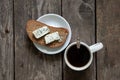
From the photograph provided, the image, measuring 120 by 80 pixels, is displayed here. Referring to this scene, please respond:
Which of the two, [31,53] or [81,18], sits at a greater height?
[81,18]

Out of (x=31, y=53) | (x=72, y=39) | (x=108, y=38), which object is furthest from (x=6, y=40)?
(x=108, y=38)

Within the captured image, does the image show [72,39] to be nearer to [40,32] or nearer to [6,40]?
[40,32]

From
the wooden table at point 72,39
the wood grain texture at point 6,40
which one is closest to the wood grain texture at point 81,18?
the wooden table at point 72,39

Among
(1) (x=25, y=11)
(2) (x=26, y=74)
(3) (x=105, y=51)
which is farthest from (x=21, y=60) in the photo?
(3) (x=105, y=51)

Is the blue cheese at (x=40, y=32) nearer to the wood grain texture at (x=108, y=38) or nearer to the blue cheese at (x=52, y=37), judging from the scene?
the blue cheese at (x=52, y=37)

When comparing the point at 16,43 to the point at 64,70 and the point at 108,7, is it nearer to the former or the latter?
the point at 64,70

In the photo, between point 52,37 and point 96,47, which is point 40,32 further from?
point 96,47
